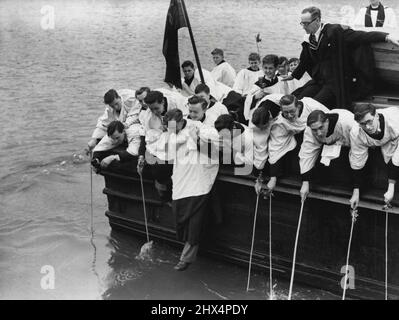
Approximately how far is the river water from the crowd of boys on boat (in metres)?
0.96

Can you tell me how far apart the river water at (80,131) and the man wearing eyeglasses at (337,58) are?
2193 millimetres

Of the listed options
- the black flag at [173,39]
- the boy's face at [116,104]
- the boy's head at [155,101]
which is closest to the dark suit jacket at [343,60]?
the boy's head at [155,101]

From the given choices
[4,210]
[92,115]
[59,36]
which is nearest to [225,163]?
[4,210]

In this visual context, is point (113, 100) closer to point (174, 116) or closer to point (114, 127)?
point (114, 127)

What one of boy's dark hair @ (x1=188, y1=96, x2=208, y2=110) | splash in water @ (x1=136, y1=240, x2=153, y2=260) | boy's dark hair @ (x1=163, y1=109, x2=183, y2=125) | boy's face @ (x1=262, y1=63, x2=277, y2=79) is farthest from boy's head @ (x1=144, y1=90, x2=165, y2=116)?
splash in water @ (x1=136, y1=240, x2=153, y2=260)

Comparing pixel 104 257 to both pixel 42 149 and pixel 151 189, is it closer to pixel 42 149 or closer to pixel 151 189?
pixel 151 189

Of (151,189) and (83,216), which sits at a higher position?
(151,189)

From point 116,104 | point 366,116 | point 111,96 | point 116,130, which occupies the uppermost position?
point 366,116

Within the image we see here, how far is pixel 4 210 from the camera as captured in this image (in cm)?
951

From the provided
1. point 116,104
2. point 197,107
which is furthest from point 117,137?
point 197,107

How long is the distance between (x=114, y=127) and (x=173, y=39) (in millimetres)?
1578

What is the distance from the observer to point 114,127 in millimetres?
7105

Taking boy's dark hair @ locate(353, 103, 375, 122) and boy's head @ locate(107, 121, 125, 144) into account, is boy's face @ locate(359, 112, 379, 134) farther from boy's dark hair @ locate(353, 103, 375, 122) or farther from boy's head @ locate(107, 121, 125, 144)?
boy's head @ locate(107, 121, 125, 144)
